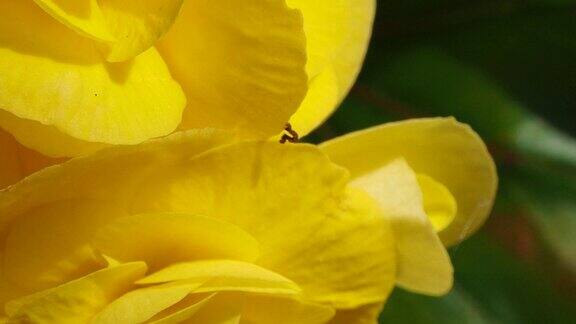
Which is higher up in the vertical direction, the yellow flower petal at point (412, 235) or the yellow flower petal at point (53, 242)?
the yellow flower petal at point (53, 242)

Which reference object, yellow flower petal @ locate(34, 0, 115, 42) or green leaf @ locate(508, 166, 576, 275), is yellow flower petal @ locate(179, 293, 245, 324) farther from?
green leaf @ locate(508, 166, 576, 275)

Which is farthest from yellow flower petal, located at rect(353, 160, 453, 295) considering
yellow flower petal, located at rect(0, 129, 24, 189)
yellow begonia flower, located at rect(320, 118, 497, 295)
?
yellow flower petal, located at rect(0, 129, 24, 189)

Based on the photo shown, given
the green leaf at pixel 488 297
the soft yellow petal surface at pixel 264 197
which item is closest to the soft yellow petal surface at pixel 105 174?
the soft yellow petal surface at pixel 264 197

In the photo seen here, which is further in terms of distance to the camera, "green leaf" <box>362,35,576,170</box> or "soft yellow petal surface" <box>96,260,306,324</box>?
"green leaf" <box>362,35,576,170</box>

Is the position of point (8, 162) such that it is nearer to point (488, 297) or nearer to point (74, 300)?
point (74, 300)

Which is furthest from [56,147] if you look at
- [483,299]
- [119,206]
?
[483,299]

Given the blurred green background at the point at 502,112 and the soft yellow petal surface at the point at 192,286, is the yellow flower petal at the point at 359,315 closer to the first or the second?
the soft yellow petal surface at the point at 192,286
